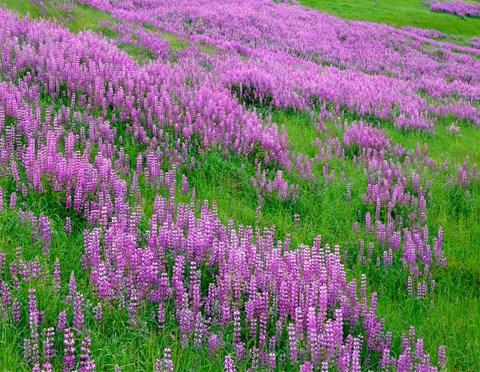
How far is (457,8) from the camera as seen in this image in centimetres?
4412

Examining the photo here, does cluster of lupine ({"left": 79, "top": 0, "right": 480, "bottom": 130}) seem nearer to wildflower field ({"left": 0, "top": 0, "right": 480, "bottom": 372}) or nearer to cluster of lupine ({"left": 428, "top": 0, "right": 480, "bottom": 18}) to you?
wildflower field ({"left": 0, "top": 0, "right": 480, "bottom": 372})

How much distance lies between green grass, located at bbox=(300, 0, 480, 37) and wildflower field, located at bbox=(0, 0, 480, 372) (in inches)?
985

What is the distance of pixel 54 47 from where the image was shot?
989 centimetres

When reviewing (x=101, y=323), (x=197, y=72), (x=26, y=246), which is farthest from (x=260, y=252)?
(x=197, y=72)

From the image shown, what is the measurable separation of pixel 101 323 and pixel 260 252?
5.55 ft

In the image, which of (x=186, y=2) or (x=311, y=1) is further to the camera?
(x=311, y=1)

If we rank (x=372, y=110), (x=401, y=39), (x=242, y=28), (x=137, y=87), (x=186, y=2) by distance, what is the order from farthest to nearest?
(x=401, y=39)
(x=186, y=2)
(x=242, y=28)
(x=372, y=110)
(x=137, y=87)

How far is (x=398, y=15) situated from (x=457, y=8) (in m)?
8.95

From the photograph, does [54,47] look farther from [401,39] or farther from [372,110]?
[401,39]

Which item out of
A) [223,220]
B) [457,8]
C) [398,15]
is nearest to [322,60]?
[223,220]

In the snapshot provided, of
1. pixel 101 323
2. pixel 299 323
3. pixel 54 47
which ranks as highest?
pixel 54 47

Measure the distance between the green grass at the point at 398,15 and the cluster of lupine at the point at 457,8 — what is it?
98 centimetres

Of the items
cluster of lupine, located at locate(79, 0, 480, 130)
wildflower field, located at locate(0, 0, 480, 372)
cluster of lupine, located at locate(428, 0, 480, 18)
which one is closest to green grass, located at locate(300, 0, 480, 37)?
cluster of lupine, located at locate(428, 0, 480, 18)

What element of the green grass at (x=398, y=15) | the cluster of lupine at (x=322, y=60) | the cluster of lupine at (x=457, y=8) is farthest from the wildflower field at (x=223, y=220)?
the cluster of lupine at (x=457, y=8)
